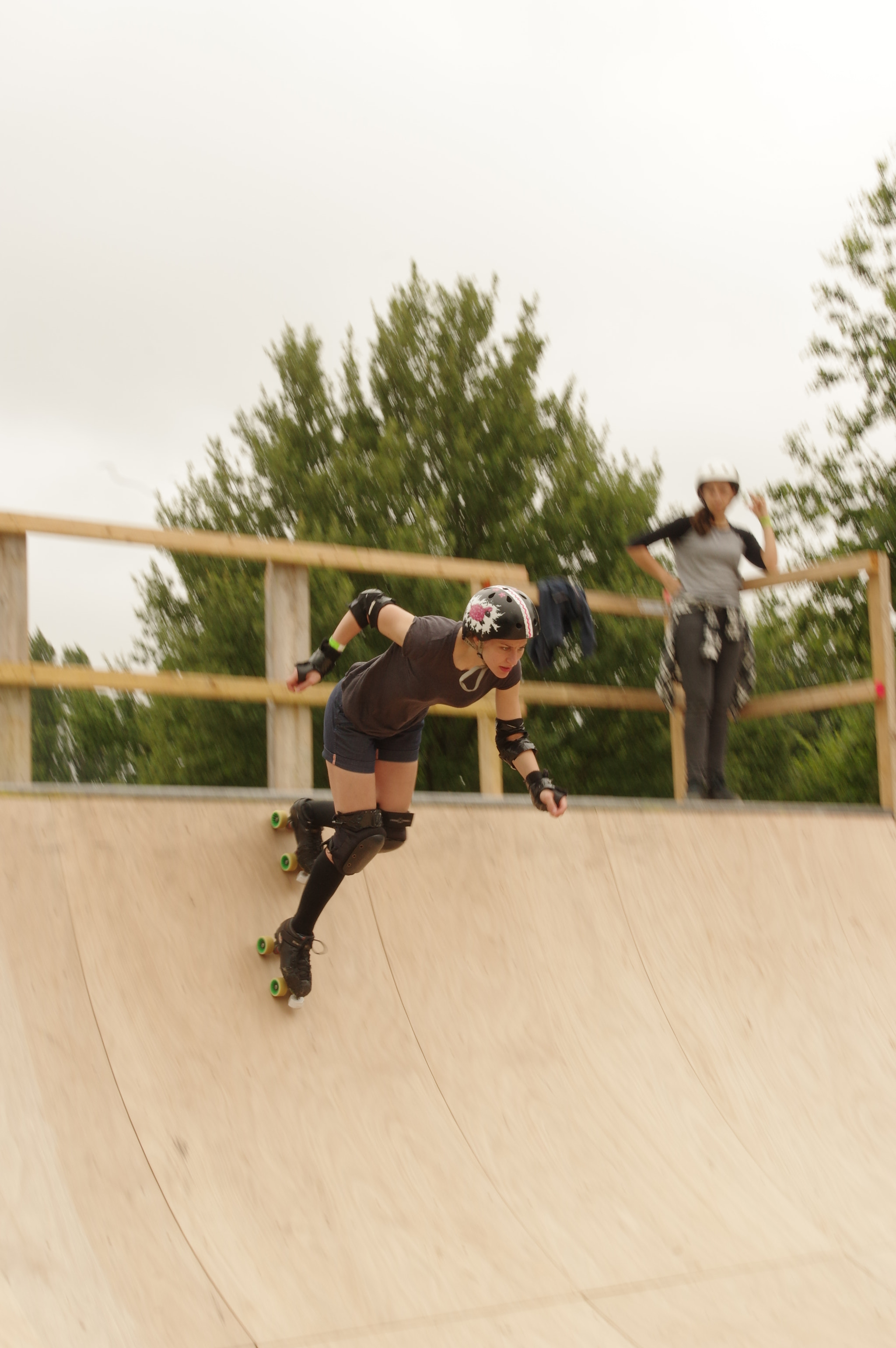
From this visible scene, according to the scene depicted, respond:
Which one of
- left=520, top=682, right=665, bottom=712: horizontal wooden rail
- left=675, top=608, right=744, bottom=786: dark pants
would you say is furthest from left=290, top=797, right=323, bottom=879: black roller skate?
left=675, top=608, right=744, bottom=786: dark pants

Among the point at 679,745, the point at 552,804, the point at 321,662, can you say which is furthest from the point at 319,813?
the point at 679,745

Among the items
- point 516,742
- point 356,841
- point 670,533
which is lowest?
point 356,841

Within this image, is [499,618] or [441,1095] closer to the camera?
[499,618]

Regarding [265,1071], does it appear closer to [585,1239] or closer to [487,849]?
[585,1239]

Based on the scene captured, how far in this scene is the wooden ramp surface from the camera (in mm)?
3908

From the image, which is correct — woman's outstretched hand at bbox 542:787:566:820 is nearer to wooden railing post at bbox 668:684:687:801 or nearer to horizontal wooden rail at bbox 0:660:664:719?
horizontal wooden rail at bbox 0:660:664:719

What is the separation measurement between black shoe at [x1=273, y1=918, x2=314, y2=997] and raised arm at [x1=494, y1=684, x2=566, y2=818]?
1.08m

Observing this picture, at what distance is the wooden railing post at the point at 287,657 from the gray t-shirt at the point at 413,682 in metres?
1.41

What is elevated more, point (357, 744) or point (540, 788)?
point (357, 744)

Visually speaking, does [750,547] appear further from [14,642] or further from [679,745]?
[14,642]

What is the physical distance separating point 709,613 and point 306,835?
3269 millimetres

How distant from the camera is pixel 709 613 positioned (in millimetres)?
7652

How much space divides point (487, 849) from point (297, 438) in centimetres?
2124

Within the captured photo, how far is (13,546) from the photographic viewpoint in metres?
5.95
